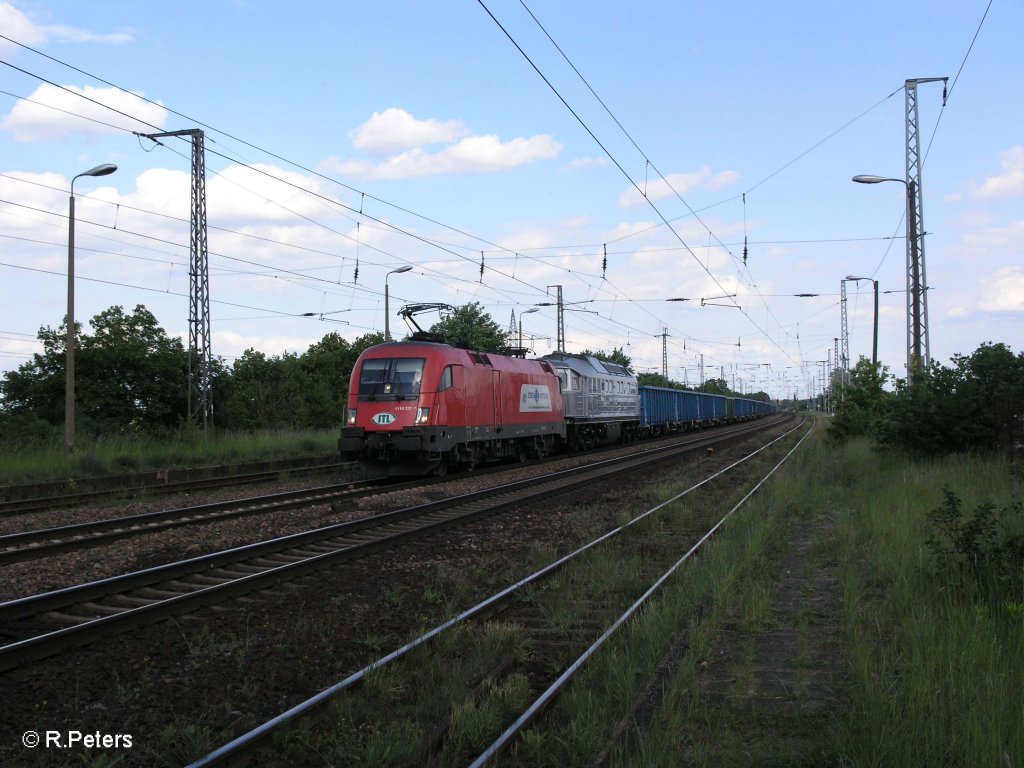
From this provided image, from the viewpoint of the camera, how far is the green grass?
17344mm

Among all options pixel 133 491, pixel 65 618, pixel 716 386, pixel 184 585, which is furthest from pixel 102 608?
pixel 716 386

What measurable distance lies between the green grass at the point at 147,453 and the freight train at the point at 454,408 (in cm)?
371

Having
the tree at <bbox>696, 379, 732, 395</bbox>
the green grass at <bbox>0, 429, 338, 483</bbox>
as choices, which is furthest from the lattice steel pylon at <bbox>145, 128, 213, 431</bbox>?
the tree at <bbox>696, 379, 732, 395</bbox>

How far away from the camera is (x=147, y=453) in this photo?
65.0ft

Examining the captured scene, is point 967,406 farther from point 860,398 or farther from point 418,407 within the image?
point 860,398

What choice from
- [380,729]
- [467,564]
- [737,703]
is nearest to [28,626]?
[380,729]

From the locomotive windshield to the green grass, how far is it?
5.72 meters

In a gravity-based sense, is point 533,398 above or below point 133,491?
above

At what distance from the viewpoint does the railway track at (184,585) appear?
5.83 m

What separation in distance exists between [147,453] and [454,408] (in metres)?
8.09

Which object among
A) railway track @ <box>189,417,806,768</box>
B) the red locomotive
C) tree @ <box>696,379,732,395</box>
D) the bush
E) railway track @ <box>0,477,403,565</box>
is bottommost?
railway track @ <box>189,417,806,768</box>

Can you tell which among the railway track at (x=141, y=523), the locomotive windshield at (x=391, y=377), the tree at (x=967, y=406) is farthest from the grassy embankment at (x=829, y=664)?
the locomotive windshield at (x=391, y=377)

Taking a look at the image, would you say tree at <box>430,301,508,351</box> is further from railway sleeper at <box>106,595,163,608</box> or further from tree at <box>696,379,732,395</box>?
tree at <box>696,379,732,395</box>

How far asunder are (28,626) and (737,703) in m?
5.31
